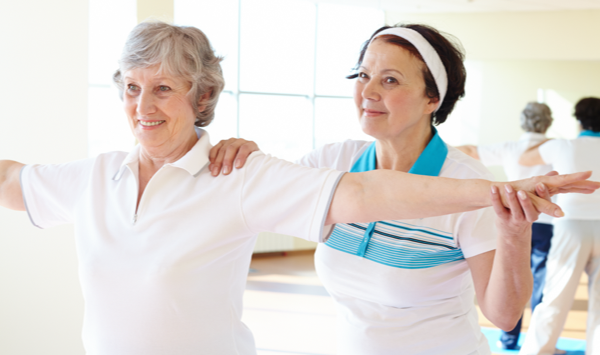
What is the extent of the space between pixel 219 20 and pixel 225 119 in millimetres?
1303

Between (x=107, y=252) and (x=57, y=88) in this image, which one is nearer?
(x=107, y=252)

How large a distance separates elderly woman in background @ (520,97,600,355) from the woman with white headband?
242 cm

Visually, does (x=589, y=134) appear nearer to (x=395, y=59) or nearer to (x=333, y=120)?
(x=395, y=59)

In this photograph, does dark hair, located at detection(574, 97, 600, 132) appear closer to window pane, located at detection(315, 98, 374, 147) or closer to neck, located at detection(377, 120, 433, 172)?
neck, located at detection(377, 120, 433, 172)

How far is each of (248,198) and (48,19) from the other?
70.1 inches

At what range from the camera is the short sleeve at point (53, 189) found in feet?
4.54

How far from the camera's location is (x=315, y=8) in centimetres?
748

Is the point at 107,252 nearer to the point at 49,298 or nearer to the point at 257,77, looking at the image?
the point at 49,298

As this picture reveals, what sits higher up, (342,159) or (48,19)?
(48,19)

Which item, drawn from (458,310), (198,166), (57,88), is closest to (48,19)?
(57,88)

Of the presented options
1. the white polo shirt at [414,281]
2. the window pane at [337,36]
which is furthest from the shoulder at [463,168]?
the window pane at [337,36]

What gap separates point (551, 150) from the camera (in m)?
3.72

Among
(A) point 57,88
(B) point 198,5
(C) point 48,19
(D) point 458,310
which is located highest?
(B) point 198,5

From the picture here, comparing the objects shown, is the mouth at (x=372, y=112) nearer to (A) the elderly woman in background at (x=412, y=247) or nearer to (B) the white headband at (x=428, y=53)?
(A) the elderly woman in background at (x=412, y=247)
